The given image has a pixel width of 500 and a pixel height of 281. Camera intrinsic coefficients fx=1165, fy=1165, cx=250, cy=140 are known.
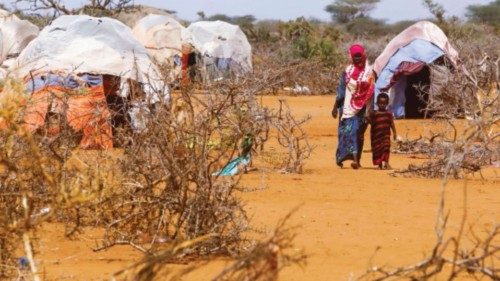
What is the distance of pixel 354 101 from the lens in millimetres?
12422

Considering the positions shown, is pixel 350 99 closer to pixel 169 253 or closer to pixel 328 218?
pixel 328 218

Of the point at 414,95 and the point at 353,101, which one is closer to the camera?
the point at 353,101

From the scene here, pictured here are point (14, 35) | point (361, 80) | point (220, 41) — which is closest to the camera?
point (361, 80)

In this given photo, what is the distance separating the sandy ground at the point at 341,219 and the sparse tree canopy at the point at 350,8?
49.5m

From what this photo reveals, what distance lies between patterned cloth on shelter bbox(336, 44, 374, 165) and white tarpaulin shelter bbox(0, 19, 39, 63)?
12260 millimetres

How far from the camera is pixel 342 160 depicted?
505 inches

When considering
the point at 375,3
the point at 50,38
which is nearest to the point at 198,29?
the point at 50,38

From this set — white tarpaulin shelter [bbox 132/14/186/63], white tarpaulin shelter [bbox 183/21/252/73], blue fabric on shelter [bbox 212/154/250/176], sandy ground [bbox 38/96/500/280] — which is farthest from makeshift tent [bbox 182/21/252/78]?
blue fabric on shelter [bbox 212/154/250/176]

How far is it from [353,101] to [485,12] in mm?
47072

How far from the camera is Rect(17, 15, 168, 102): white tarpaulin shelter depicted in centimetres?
1520

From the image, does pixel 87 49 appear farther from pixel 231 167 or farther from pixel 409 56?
pixel 231 167

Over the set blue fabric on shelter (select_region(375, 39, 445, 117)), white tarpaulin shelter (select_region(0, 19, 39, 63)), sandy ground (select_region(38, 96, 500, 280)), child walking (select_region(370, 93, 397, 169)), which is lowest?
sandy ground (select_region(38, 96, 500, 280))

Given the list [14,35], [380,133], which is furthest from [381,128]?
[14,35]

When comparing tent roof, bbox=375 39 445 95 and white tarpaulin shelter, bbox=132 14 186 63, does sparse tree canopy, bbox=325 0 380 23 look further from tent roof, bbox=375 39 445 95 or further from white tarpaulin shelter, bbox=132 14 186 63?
tent roof, bbox=375 39 445 95
